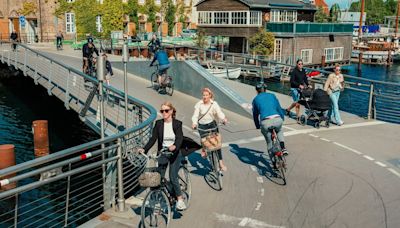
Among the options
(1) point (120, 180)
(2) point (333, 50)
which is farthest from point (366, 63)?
(1) point (120, 180)

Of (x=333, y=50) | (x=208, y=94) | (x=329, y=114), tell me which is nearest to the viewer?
(x=208, y=94)

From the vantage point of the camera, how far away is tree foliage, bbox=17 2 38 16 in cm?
5275

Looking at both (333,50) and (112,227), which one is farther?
(333,50)

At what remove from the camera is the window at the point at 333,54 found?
58859 mm

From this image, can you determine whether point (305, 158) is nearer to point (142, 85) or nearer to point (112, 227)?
point (112, 227)

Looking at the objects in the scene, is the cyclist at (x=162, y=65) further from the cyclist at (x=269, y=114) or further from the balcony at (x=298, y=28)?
the balcony at (x=298, y=28)

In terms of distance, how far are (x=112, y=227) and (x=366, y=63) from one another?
7475 cm

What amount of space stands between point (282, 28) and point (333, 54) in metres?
10.1

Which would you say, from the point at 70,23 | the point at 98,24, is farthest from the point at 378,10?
the point at 70,23

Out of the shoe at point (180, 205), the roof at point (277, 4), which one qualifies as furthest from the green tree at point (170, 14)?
the shoe at point (180, 205)

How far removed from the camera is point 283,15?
58844mm

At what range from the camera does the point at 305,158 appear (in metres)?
11.2

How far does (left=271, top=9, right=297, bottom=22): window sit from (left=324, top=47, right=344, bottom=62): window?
19.6ft

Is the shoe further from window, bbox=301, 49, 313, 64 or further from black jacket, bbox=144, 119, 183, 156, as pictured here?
window, bbox=301, 49, 313, 64
